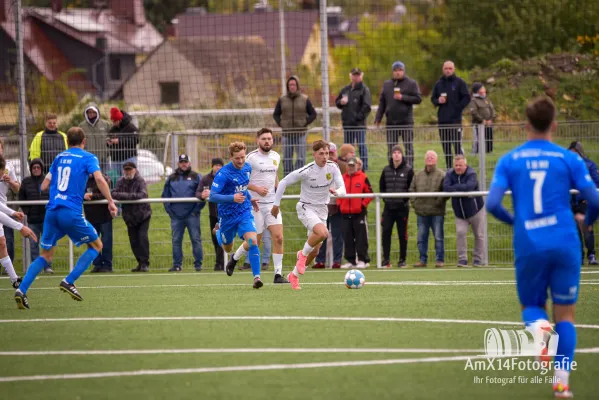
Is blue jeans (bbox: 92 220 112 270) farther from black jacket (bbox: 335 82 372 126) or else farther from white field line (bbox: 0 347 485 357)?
white field line (bbox: 0 347 485 357)

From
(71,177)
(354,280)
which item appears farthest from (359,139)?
(71,177)

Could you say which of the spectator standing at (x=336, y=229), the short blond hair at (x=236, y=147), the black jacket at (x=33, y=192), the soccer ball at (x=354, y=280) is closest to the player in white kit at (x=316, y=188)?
the short blond hair at (x=236, y=147)

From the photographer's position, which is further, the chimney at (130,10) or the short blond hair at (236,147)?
the chimney at (130,10)

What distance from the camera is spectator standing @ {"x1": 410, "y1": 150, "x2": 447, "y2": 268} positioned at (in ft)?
57.1

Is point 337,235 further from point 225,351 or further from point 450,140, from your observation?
point 225,351

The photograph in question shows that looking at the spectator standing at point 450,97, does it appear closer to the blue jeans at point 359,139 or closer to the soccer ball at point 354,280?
the blue jeans at point 359,139

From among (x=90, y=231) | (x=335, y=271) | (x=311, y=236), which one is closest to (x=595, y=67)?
(x=335, y=271)

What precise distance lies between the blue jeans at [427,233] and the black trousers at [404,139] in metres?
1.51

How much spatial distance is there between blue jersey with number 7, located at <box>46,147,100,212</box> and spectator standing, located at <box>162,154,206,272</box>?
651cm

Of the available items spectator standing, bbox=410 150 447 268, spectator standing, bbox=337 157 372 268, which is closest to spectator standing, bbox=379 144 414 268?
spectator standing, bbox=410 150 447 268

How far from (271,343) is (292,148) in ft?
35.3

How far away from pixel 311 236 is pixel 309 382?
22.9 ft

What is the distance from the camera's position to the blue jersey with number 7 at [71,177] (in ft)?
36.6

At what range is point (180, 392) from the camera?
20.5 ft
